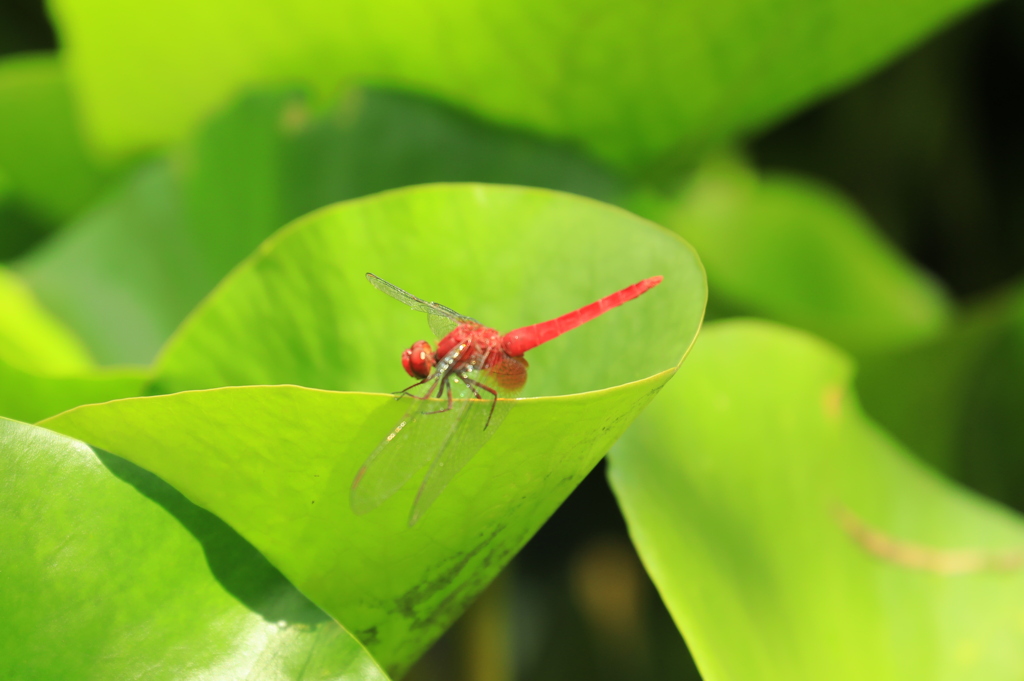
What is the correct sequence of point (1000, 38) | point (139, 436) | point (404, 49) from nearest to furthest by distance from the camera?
point (139, 436) → point (404, 49) → point (1000, 38)

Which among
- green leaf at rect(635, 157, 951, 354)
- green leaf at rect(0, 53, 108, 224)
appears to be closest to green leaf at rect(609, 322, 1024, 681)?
green leaf at rect(635, 157, 951, 354)

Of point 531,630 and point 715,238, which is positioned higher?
point 715,238

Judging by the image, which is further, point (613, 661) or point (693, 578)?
point (613, 661)

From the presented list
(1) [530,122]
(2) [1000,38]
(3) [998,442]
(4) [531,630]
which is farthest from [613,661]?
(2) [1000,38]

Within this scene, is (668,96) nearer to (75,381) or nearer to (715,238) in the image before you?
(715,238)

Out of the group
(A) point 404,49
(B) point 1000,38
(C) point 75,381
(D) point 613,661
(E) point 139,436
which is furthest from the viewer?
(B) point 1000,38

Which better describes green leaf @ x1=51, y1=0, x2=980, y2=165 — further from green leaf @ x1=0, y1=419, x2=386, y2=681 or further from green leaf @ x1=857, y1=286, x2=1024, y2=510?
green leaf @ x1=0, y1=419, x2=386, y2=681

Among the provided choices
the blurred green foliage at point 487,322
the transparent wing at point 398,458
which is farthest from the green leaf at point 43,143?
the transparent wing at point 398,458

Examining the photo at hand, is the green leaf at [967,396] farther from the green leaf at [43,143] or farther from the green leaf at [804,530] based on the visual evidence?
the green leaf at [43,143]
